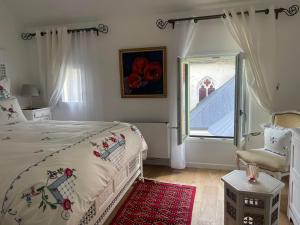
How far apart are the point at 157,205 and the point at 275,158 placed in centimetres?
139

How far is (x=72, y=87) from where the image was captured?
12.8 ft

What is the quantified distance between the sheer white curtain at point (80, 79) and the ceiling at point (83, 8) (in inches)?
11.8

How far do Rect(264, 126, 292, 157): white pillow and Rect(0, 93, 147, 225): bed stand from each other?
1.56 meters

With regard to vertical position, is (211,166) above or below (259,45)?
below

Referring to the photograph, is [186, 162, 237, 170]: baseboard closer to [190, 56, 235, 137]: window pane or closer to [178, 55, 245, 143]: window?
[178, 55, 245, 143]: window

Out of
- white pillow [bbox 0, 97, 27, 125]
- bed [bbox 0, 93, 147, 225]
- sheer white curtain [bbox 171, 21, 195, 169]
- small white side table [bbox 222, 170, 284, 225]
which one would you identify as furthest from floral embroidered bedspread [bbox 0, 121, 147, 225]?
sheer white curtain [bbox 171, 21, 195, 169]

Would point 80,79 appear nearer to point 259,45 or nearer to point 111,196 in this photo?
point 111,196

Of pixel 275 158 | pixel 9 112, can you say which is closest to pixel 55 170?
pixel 9 112

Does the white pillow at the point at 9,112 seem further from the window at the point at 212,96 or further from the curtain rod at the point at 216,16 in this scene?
the window at the point at 212,96

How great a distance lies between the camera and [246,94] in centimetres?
319

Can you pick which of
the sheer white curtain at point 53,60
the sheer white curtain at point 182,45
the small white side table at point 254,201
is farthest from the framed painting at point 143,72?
the small white side table at point 254,201

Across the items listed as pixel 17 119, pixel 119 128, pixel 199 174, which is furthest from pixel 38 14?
pixel 199 174

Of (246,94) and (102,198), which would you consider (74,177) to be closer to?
(102,198)

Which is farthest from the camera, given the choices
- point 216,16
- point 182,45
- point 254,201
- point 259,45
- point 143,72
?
point 143,72
